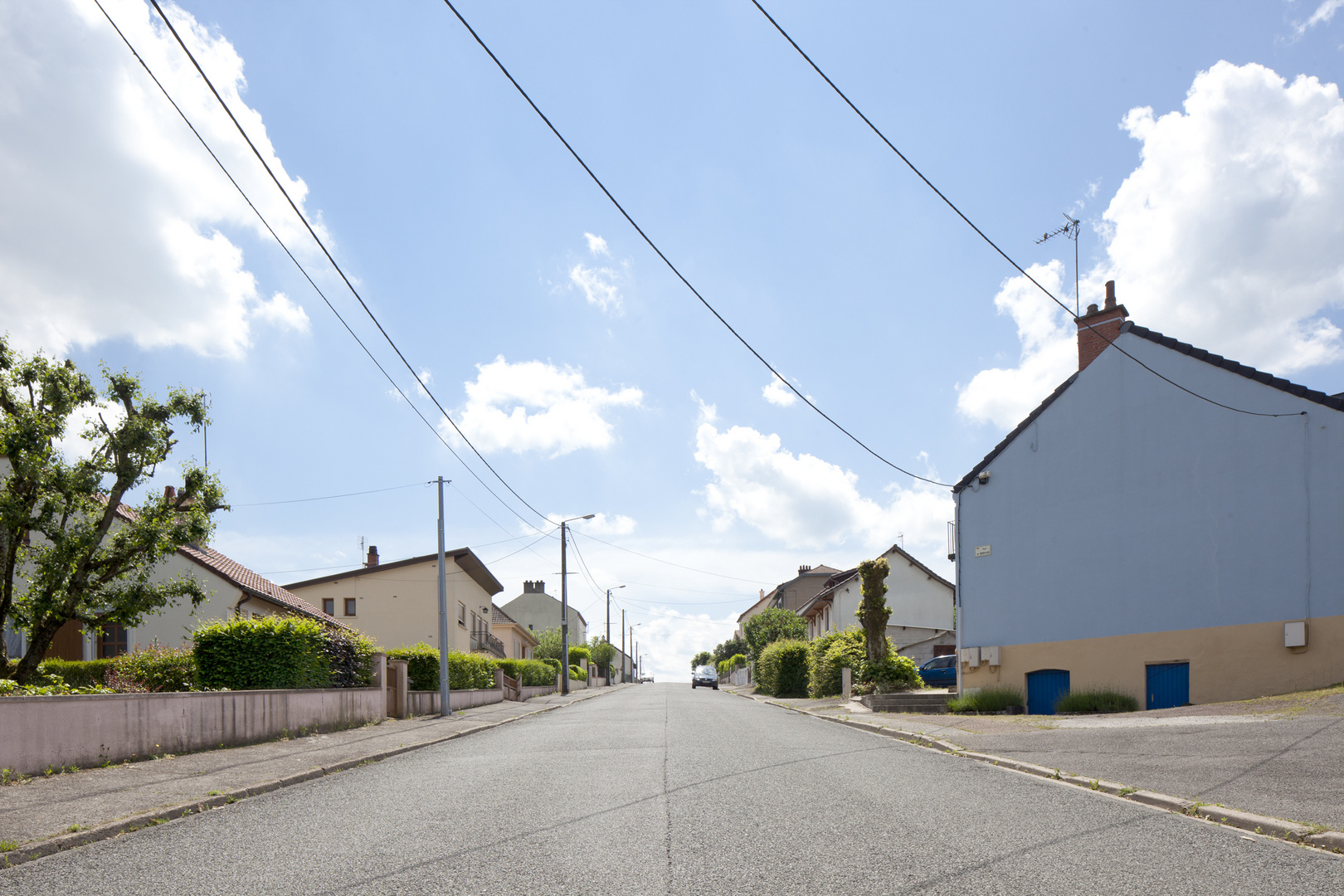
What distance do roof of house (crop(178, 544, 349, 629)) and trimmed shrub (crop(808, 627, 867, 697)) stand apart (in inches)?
616

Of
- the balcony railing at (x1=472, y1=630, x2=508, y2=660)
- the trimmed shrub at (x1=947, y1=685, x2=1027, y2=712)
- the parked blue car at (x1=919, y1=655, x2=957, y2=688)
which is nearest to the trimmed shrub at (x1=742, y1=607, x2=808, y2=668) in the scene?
the balcony railing at (x1=472, y1=630, x2=508, y2=660)

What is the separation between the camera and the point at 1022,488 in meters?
22.9

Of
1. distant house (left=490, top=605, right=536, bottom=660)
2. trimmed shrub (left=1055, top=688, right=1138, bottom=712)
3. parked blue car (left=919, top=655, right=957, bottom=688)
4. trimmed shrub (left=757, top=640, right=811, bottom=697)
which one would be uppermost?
trimmed shrub (left=1055, top=688, right=1138, bottom=712)

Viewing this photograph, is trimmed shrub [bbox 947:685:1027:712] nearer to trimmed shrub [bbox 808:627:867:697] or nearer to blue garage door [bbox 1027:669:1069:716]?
blue garage door [bbox 1027:669:1069:716]

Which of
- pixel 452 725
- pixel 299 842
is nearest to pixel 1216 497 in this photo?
pixel 452 725

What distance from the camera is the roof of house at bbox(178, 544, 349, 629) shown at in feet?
90.7

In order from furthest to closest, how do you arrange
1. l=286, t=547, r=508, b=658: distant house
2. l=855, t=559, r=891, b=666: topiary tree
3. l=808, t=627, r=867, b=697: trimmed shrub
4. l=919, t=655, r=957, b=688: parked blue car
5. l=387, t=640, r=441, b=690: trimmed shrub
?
l=286, t=547, r=508, b=658: distant house → l=919, t=655, r=957, b=688: parked blue car → l=808, t=627, r=867, b=697: trimmed shrub → l=387, t=640, r=441, b=690: trimmed shrub → l=855, t=559, r=891, b=666: topiary tree

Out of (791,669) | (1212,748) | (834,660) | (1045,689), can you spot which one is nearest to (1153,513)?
(1045,689)

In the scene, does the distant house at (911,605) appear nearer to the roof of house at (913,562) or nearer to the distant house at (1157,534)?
the roof of house at (913,562)

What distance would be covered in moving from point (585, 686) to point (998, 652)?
2072 inches

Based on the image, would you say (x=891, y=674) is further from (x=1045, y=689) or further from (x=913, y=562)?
(x=913, y=562)

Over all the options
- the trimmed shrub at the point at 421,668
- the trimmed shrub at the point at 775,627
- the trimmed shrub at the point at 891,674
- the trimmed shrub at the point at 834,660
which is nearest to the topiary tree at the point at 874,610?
the trimmed shrub at the point at 891,674

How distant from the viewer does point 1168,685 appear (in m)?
18.8

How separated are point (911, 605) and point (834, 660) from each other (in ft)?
60.5
